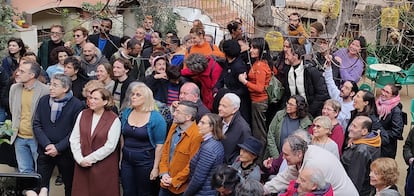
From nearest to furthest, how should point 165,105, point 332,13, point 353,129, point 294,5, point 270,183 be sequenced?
point 270,183
point 353,129
point 165,105
point 332,13
point 294,5

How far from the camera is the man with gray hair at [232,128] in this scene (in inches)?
247

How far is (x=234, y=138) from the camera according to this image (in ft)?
20.7

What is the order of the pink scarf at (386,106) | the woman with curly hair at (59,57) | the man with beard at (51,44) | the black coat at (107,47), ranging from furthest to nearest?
the black coat at (107,47) → the man with beard at (51,44) → the woman with curly hair at (59,57) → the pink scarf at (386,106)

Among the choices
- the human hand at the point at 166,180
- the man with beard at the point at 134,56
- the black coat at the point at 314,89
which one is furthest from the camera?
the man with beard at the point at 134,56

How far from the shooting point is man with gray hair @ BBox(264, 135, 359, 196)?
17.4 feet

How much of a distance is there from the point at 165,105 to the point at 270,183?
1926 mm

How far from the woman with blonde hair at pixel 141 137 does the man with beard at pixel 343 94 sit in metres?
2.00

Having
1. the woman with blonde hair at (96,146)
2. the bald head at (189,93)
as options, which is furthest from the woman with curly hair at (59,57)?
the bald head at (189,93)

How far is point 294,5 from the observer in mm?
14609

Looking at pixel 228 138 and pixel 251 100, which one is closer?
pixel 228 138

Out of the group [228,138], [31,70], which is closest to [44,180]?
[31,70]

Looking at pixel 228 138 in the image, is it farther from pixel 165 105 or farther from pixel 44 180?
pixel 44 180

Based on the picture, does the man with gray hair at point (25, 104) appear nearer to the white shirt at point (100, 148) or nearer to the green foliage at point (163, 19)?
the white shirt at point (100, 148)

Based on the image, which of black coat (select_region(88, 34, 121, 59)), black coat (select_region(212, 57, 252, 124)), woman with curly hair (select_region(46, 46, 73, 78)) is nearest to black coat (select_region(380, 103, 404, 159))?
black coat (select_region(212, 57, 252, 124))
